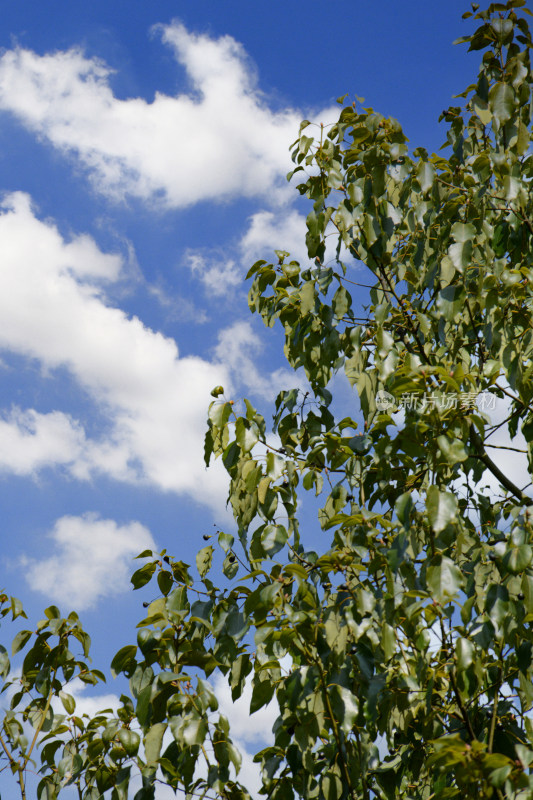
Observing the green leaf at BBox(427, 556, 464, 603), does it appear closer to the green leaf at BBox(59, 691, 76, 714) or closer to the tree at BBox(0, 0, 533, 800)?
the tree at BBox(0, 0, 533, 800)

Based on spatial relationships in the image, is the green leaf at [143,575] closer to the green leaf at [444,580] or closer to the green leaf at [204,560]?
the green leaf at [204,560]

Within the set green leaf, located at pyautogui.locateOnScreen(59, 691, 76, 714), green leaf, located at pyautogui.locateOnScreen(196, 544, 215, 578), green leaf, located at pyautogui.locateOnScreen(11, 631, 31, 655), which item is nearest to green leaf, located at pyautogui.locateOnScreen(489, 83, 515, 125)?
green leaf, located at pyautogui.locateOnScreen(196, 544, 215, 578)

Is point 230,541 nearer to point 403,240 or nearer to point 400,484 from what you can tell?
point 400,484

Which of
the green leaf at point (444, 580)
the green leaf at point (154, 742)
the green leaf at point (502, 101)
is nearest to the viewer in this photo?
the green leaf at point (444, 580)

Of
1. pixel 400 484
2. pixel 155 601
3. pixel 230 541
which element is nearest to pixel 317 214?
pixel 400 484

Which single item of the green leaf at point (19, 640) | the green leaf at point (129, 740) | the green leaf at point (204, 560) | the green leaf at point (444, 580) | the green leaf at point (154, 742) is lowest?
the green leaf at point (154, 742)

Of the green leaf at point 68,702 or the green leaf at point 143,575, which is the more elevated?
the green leaf at point 143,575

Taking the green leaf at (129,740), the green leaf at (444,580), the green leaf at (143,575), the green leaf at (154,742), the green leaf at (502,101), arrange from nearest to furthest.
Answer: the green leaf at (444,580) → the green leaf at (154,742) → the green leaf at (129,740) → the green leaf at (143,575) → the green leaf at (502,101)

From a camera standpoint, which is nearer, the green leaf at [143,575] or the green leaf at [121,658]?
the green leaf at [121,658]

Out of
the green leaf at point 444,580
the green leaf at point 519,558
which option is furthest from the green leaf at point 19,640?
the green leaf at point 519,558

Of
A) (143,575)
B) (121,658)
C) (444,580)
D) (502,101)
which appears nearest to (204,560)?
(143,575)

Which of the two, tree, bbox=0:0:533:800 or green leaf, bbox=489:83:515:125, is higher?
green leaf, bbox=489:83:515:125

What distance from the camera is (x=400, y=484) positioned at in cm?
258

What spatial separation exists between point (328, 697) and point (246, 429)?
841 millimetres
